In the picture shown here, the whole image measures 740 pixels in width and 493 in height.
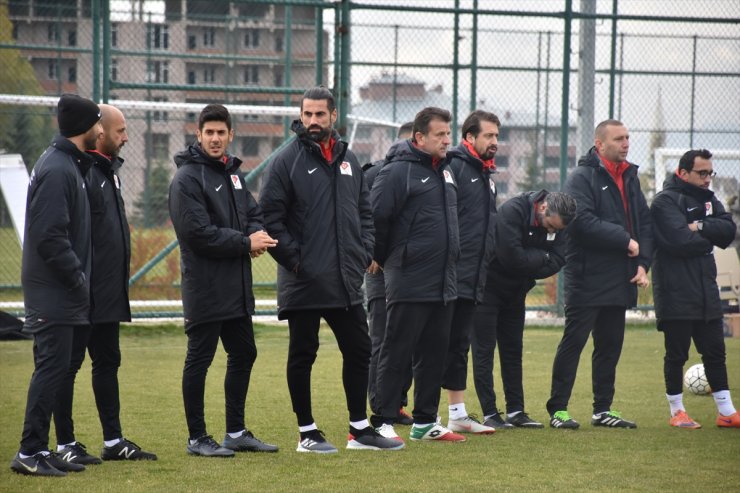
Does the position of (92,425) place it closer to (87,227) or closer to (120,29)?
(87,227)

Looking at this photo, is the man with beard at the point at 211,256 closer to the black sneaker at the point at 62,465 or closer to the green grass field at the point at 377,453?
the green grass field at the point at 377,453

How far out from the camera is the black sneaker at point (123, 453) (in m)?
5.69

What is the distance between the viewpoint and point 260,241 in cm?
570

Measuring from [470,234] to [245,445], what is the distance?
182 centimetres

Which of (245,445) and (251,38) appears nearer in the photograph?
(245,445)

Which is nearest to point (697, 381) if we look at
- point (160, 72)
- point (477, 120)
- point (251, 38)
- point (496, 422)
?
point (496, 422)

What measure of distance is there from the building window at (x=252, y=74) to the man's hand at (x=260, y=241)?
20.7m

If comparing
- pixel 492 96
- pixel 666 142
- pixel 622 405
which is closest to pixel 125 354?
pixel 622 405

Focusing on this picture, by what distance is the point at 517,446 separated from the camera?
6.31 meters

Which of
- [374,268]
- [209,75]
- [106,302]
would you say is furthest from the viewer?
[209,75]

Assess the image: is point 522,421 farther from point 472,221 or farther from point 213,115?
point 213,115

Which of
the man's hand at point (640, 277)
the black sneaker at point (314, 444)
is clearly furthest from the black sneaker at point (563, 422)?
the black sneaker at point (314, 444)

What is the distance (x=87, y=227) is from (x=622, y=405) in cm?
413

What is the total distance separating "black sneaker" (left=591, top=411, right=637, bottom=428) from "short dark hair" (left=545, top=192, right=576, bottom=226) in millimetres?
1277
